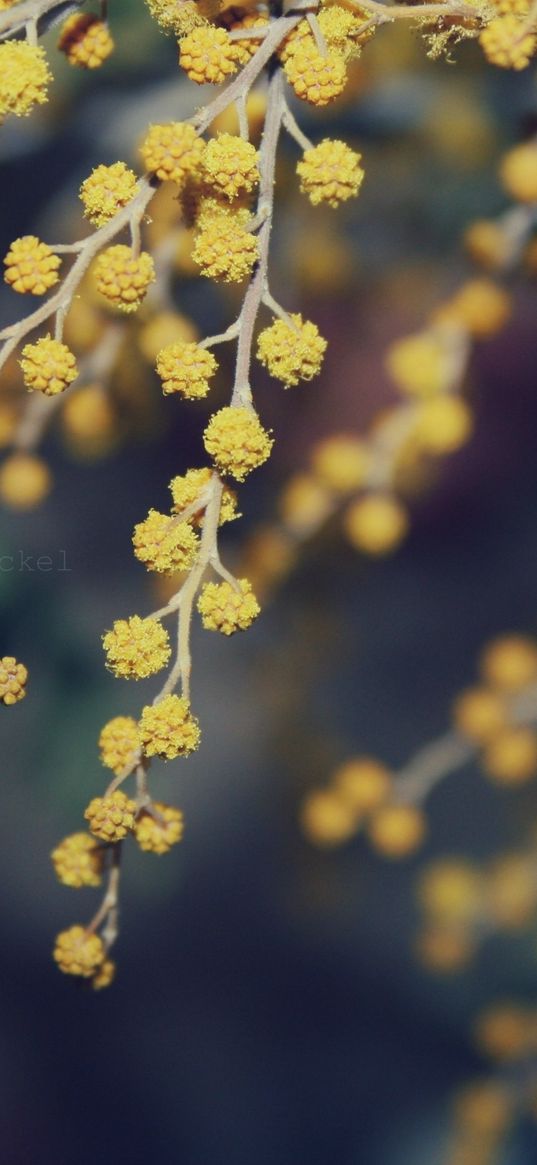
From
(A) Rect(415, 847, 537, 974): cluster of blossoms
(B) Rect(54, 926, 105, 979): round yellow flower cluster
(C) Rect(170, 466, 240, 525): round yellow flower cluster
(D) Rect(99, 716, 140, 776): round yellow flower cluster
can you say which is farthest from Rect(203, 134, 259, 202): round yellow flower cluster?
(A) Rect(415, 847, 537, 974): cluster of blossoms

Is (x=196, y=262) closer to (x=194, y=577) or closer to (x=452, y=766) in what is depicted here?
(x=194, y=577)

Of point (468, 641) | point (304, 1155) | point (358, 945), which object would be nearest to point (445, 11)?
point (468, 641)

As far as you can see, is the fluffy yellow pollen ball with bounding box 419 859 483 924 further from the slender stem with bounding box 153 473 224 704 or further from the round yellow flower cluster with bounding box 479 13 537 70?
the round yellow flower cluster with bounding box 479 13 537 70

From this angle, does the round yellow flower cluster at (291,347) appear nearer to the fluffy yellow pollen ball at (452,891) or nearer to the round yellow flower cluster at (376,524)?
the round yellow flower cluster at (376,524)

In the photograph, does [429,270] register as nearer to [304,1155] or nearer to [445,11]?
[445,11]

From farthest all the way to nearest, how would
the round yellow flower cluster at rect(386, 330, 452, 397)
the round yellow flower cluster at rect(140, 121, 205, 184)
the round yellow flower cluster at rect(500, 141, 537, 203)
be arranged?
the round yellow flower cluster at rect(386, 330, 452, 397) → the round yellow flower cluster at rect(500, 141, 537, 203) → the round yellow flower cluster at rect(140, 121, 205, 184)

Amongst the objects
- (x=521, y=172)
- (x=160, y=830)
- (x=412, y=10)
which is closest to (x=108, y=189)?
(x=412, y=10)
